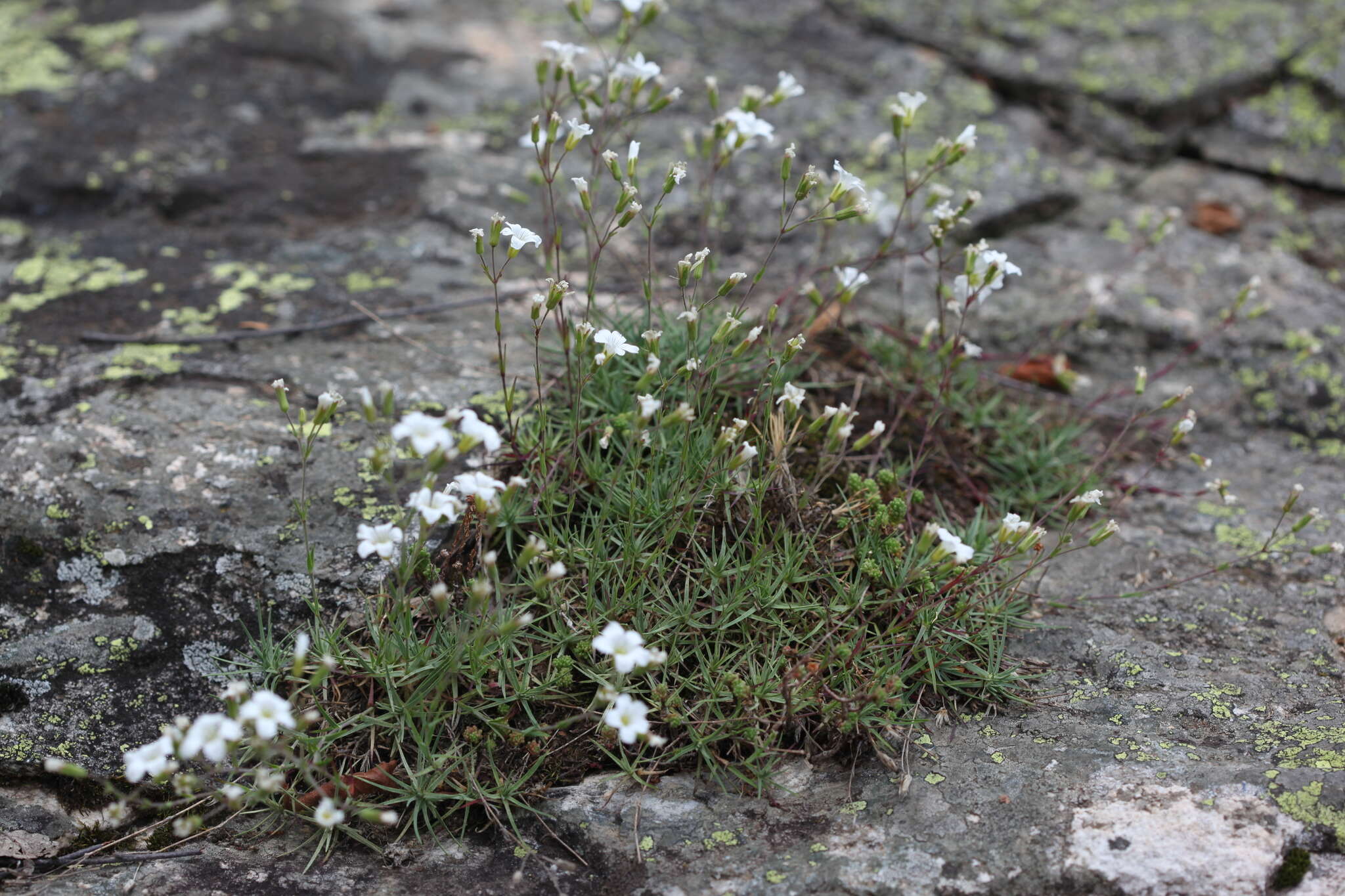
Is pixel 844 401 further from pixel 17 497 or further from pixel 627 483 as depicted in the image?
pixel 17 497

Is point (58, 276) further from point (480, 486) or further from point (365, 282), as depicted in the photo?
point (480, 486)

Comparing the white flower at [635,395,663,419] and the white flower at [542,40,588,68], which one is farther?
the white flower at [542,40,588,68]

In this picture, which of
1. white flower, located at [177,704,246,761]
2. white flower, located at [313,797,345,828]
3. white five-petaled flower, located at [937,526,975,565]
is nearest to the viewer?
white flower, located at [177,704,246,761]

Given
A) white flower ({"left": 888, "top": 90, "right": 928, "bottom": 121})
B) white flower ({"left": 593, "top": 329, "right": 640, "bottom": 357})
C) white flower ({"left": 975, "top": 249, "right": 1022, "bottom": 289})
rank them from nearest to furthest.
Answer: white flower ({"left": 593, "top": 329, "right": 640, "bottom": 357}) < white flower ({"left": 975, "top": 249, "right": 1022, "bottom": 289}) < white flower ({"left": 888, "top": 90, "right": 928, "bottom": 121})

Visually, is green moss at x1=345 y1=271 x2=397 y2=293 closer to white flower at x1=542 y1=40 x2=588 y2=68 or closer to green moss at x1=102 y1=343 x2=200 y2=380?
green moss at x1=102 y1=343 x2=200 y2=380

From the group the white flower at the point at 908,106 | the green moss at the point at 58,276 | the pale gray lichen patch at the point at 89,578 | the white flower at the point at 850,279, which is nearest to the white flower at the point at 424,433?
the pale gray lichen patch at the point at 89,578

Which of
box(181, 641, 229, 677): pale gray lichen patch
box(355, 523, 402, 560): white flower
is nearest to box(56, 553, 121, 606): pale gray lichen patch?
box(181, 641, 229, 677): pale gray lichen patch

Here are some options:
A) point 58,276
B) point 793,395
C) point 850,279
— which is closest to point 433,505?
point 793,395

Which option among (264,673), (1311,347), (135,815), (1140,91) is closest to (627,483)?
(264,673)
